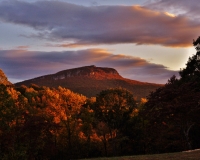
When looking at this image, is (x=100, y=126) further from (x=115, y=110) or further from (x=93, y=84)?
(x=93, y=84)

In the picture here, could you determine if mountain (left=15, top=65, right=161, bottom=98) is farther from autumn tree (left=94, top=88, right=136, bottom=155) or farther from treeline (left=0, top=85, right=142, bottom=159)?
autumn tree (left=94, top=88, right=136, bottom=155)

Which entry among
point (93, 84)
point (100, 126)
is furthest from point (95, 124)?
point (93, 84)

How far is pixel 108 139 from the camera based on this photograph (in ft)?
193

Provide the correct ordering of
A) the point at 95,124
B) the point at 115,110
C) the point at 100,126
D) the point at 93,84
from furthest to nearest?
the point at 93,84
the point at 95,124
the point at 100,126
the point at 115,110

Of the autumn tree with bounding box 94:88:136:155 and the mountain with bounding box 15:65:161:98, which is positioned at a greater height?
the mountain with bounding box 15:65:161:98

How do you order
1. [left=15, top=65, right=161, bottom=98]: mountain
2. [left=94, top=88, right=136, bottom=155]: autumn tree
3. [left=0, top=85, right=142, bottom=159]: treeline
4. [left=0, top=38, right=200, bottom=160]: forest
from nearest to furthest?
1. [left=0, top=38, right=200, bottom=160]: forest
2. [left=0, top=85, right=142, bottom=159]: treeline
3. [left=94, top=88, right=136, bottom=155]: autumn tree
4. [left=15, top=65, right=161, bottom=98]: mountain

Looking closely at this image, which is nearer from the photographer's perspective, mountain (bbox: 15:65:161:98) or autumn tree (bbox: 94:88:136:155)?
autumn tree (bbox: 94:88:136:155)

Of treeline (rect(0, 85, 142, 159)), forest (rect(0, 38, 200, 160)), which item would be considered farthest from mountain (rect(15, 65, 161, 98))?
treeline (rect(0, 85, 142, 159))

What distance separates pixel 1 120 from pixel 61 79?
533ft

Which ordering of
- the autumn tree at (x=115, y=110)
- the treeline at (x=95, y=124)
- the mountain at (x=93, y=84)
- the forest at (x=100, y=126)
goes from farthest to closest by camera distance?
1. the mountain at (x=93, y=84)
2. the autumn tree at (x=115, y=110)
3. the treeline at (x=95, y=124)
4. the forest at (x=100, y=126)

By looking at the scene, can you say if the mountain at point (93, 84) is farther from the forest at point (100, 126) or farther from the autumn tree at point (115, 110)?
the autumn tree at point (115, 110)

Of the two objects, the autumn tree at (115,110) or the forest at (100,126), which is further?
the autumn tree at (115,110)

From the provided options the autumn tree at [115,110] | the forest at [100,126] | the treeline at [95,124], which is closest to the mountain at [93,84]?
the forest at [100,126]

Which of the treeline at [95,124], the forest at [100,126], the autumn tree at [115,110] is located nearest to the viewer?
the forest at [100,126]
